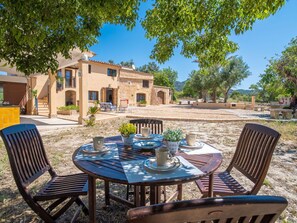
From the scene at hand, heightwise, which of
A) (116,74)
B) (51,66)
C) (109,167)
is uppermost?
(116,74)

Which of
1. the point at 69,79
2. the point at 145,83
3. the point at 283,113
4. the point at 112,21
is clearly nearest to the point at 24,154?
the point at 112,21

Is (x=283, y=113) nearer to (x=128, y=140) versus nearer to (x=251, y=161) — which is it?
(x=251, y=161)

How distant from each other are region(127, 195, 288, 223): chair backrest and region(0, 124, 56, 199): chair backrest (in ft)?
4.84

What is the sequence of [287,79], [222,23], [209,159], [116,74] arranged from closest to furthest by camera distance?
[209,159], [222,23], [287,79], [116,74]

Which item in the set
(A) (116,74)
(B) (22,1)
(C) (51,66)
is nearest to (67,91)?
(A) (116,74)

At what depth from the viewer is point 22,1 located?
1.87m

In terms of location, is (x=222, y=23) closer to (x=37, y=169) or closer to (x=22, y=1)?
(x=22, y=1)

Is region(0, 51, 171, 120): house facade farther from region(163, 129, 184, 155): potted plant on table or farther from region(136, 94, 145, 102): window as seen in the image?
region(163, 129, 184, 155): potted plant on table

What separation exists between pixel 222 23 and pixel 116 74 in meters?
18.6

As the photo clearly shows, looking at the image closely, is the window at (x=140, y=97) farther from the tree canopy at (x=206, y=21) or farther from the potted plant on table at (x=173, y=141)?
the potted plant on table at (x=173, y=141)

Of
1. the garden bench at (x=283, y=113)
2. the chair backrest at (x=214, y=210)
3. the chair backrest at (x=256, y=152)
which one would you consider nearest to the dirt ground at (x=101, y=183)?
the chair backrest at (x=256, y=152)

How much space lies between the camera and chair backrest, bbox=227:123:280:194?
68.1 inches

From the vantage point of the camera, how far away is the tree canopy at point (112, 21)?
2.06 meters

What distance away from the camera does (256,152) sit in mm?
1938
